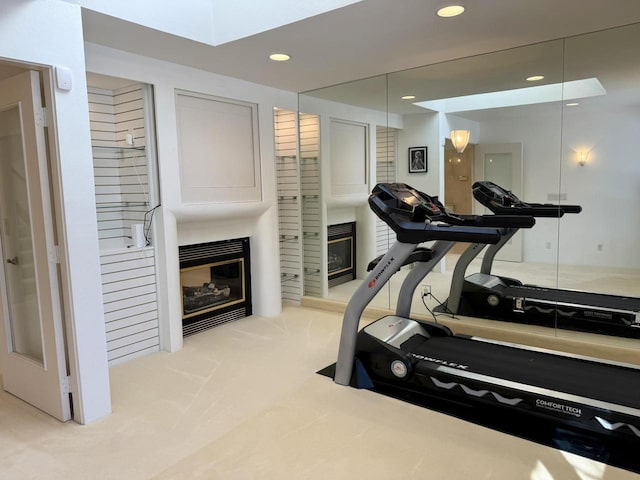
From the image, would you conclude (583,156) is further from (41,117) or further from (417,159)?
(41,117)

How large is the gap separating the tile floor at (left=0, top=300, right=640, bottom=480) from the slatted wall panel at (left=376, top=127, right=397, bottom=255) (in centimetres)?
191

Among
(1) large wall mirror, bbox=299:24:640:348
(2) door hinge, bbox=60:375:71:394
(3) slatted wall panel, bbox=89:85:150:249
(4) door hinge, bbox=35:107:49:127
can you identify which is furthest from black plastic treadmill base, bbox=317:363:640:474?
(4) door hinge, bbox=35:107:49:127

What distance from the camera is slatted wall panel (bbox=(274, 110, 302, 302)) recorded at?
5176mm

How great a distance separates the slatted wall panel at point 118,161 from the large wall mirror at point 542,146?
7.31 ft

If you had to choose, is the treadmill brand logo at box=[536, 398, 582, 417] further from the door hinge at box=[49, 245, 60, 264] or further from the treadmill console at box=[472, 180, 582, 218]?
the door hinge at box=[49, 245, 60, 264]

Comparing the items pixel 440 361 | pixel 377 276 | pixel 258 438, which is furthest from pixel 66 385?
pixel 440 361

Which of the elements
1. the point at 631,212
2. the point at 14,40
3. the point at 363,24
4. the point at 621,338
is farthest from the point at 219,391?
the point at 631,212

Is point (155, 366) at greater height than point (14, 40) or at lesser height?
lesser

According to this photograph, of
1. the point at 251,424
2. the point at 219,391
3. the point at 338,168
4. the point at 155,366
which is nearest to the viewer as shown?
the point at 251,424

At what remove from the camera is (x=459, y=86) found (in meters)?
4.21

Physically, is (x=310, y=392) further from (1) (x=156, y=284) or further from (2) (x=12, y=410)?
(2) (x=12, y=410)

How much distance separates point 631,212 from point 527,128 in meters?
1.13

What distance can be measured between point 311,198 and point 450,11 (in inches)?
108

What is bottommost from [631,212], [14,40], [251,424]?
[251,424]
